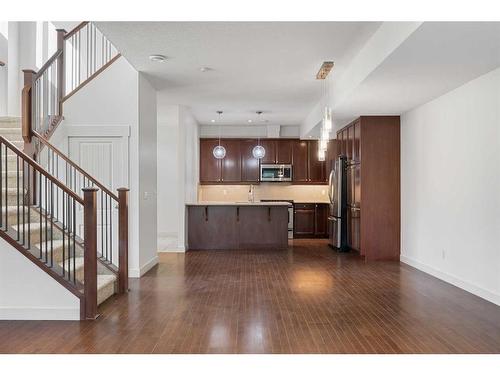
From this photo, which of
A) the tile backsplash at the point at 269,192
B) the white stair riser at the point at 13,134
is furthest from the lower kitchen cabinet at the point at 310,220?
the white stair riser at the point at 13,134

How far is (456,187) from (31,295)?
202 inches

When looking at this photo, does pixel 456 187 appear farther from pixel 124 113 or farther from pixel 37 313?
pixel 37 313

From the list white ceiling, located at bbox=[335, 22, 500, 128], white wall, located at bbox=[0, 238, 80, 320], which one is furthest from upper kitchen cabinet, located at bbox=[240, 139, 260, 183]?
white wall, located at bbox=[0, 238, 80, 320]

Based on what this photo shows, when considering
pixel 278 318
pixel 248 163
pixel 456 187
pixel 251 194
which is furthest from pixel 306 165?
pixel 278 318

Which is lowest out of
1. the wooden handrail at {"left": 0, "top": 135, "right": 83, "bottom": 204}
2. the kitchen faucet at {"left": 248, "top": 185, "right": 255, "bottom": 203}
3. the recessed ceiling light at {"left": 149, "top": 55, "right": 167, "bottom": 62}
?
the kitchen faucet at {"left": 248, "top": 185, "right": 255, "bottom": 203}

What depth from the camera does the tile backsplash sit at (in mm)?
11969

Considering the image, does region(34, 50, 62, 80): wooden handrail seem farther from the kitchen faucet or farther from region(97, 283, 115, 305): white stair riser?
the kitchen faucet

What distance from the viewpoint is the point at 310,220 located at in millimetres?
11352

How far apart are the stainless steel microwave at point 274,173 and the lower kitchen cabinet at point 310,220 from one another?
83 centimetres

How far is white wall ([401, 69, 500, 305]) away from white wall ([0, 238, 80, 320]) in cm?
443

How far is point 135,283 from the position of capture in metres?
5.90

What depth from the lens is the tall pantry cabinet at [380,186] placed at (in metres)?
7.81

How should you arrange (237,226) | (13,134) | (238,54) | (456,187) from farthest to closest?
(237,226) → (13,134) → (456,187) → (238,54)
